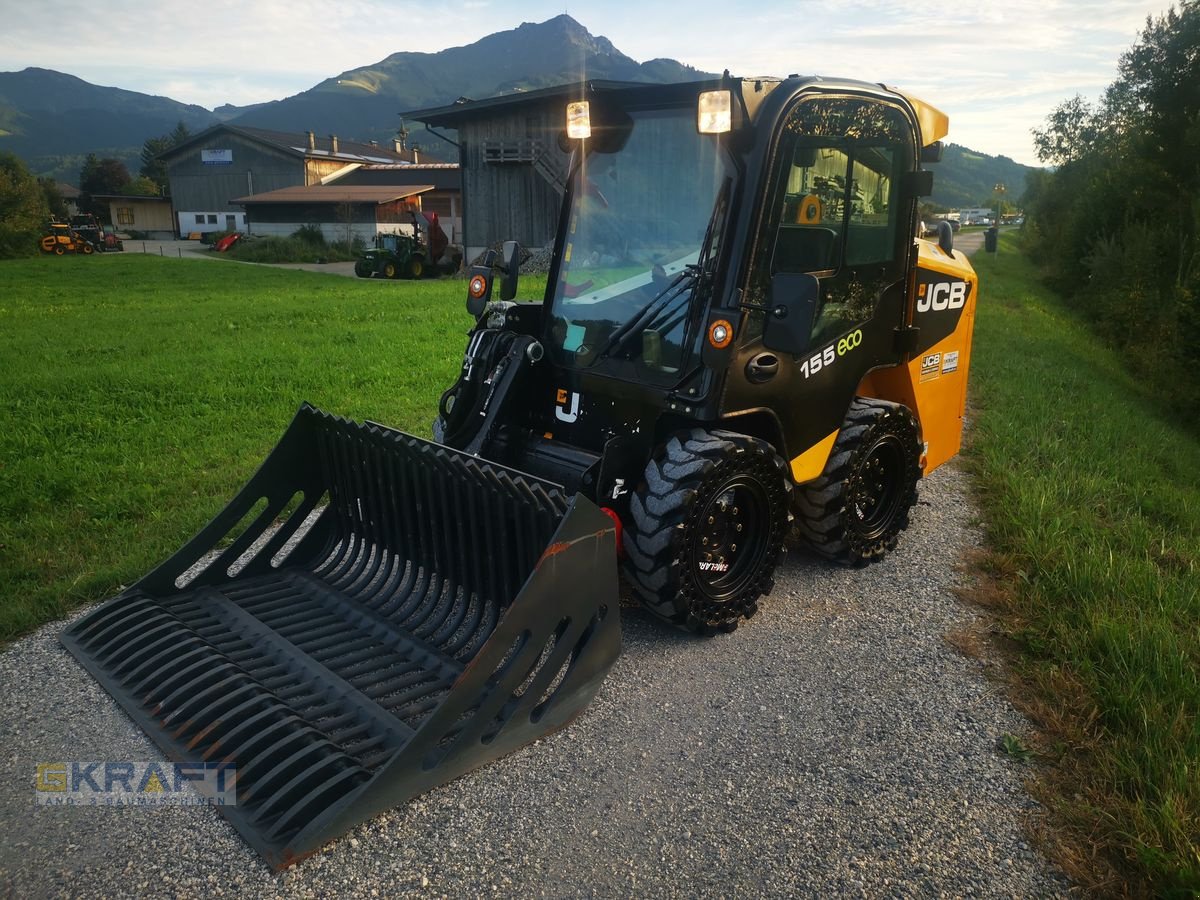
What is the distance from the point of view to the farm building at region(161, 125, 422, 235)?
1999 inches

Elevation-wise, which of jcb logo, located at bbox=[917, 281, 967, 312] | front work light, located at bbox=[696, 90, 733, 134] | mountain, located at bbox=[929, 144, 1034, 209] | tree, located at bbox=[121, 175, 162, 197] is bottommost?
jcb logo, located at bbox=[917, 281, 967, 312]

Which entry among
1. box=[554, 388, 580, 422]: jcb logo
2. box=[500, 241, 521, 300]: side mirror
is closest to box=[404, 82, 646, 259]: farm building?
box=[500, 241, 521, 300]: side mirror

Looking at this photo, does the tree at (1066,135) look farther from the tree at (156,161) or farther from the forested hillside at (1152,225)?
the tree at (156,161)

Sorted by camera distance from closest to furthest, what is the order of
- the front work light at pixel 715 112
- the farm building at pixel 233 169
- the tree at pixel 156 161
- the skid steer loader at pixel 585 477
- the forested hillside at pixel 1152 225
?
the skid steer loader at pixel 585 477 → the front work light at pixel 715 112 → the forested hillside at pixel 1152 225 → the farm building at pixel 233 169 → the tree at pixel 156 161

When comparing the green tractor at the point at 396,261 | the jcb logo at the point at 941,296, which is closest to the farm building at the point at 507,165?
the green tractor at the point at 396,261

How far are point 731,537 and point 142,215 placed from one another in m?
65.1

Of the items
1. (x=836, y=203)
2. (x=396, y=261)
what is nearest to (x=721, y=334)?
(x=836, y=203)

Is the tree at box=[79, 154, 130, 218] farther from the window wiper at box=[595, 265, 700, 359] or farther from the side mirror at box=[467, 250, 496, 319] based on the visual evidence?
the window wiper at box=[595, 265, 700, 359]

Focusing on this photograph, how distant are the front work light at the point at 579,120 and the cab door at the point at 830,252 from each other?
1.02 m

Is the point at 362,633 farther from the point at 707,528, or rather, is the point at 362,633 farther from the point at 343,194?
the point at 343,194

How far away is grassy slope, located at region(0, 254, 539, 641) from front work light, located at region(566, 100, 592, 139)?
336cm

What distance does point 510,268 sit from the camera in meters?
4.84

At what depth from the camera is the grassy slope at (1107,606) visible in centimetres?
285

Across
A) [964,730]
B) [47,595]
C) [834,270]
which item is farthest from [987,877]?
[47,595]
